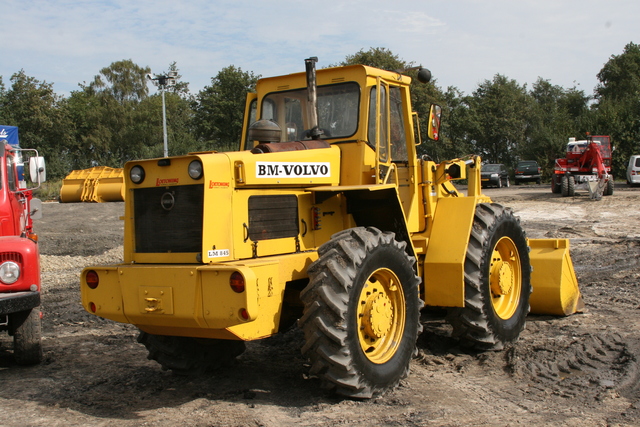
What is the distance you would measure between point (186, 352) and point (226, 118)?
3824 cm

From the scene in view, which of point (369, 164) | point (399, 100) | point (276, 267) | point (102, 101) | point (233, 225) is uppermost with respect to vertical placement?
point (102, 101)

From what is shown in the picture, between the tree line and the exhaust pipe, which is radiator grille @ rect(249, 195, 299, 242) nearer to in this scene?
the exhaust pipe

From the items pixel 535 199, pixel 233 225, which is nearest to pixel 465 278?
pixel 233 225

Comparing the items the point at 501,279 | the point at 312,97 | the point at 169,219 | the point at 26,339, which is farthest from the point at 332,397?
the point at 26,339

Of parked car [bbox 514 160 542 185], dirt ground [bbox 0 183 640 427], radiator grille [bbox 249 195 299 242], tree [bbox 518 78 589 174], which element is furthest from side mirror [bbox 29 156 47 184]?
tree [bbox 518 78 589 174]

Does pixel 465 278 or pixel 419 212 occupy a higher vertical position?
pixel 419 212

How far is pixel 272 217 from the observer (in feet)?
17.0

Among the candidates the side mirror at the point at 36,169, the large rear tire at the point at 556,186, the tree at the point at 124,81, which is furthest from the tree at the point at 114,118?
the side mirror at the point at 36,169

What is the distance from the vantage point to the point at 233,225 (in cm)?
488

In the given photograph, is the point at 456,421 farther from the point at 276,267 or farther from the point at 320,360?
the point at 276,267

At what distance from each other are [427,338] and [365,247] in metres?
2.50

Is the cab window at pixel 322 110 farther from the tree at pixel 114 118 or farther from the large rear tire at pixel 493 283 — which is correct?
the tree at pixel 114 118

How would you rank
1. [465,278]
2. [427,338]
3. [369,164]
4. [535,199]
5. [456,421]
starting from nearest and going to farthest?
[456,421], [369,164], [465,278], [427,338], [535,199]

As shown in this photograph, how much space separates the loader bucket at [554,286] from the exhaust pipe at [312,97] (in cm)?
376
